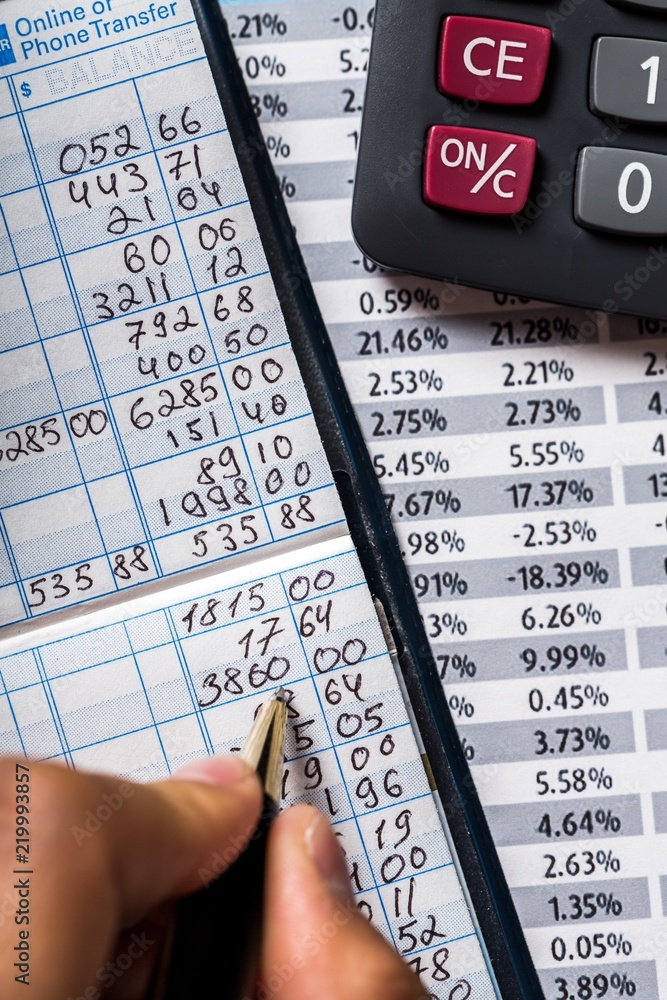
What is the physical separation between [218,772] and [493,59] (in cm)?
27

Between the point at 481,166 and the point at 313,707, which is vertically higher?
the point at 481,166

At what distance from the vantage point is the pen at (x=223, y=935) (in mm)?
256

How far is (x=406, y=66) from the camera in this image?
1.11 feet

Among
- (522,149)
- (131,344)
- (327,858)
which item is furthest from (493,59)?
(327,858)

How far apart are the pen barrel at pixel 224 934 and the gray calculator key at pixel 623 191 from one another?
0.79ft

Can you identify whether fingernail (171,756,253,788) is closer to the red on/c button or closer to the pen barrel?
the pen barrel

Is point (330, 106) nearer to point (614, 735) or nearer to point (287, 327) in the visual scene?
point (287, 327)

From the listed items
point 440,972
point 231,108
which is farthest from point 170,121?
point 440,972

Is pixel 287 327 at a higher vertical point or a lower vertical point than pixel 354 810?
higher

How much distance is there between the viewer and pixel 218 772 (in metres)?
0.28

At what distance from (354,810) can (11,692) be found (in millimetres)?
132

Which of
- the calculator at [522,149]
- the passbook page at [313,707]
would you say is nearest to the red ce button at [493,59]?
the calculator at [522,149]

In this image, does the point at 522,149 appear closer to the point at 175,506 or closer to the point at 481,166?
the point at 481,166

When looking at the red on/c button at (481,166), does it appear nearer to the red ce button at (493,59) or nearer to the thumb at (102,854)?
the red ce button at (493,59)
